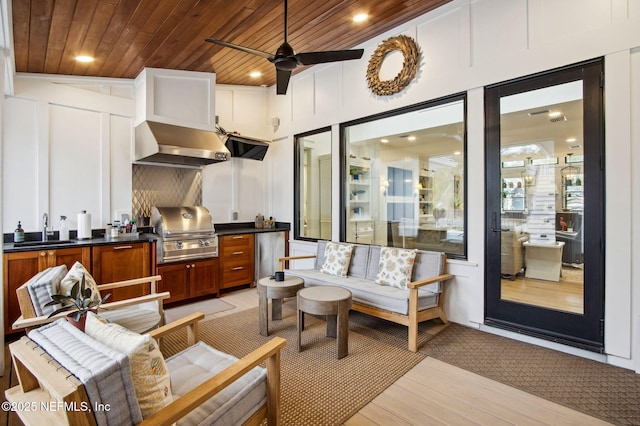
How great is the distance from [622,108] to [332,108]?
127 inches

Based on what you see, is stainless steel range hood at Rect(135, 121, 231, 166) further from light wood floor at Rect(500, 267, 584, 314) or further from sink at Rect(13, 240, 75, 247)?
light wood floor at Rect(500, 267, 584, 314)

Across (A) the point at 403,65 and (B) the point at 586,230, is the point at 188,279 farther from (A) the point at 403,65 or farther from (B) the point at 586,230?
(B) the point at 586,230

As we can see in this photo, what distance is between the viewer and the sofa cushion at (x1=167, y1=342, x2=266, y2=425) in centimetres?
136

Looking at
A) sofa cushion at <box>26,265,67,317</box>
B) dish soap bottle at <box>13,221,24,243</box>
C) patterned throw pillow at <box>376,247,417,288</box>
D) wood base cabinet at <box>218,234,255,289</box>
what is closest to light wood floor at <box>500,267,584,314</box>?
patterned throw pillow at <box>376,247,417,288</box>

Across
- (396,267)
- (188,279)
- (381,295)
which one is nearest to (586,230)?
(396,267)

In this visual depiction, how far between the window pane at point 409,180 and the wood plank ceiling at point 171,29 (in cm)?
121

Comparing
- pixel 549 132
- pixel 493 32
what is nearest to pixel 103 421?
pixel 549 132

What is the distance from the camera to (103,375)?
1.02m

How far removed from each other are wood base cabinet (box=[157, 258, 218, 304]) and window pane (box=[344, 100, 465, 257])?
2060 mm

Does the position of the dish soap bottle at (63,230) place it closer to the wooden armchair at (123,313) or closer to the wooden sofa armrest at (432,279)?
the wooden armchair at (123,313)

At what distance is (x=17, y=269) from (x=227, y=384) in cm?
312

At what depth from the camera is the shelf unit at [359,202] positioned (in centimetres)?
456

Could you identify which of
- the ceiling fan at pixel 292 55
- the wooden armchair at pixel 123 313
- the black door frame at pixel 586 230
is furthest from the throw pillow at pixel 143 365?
the black door frame at pixel 586 230

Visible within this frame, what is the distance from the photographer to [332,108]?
471 centimetres
